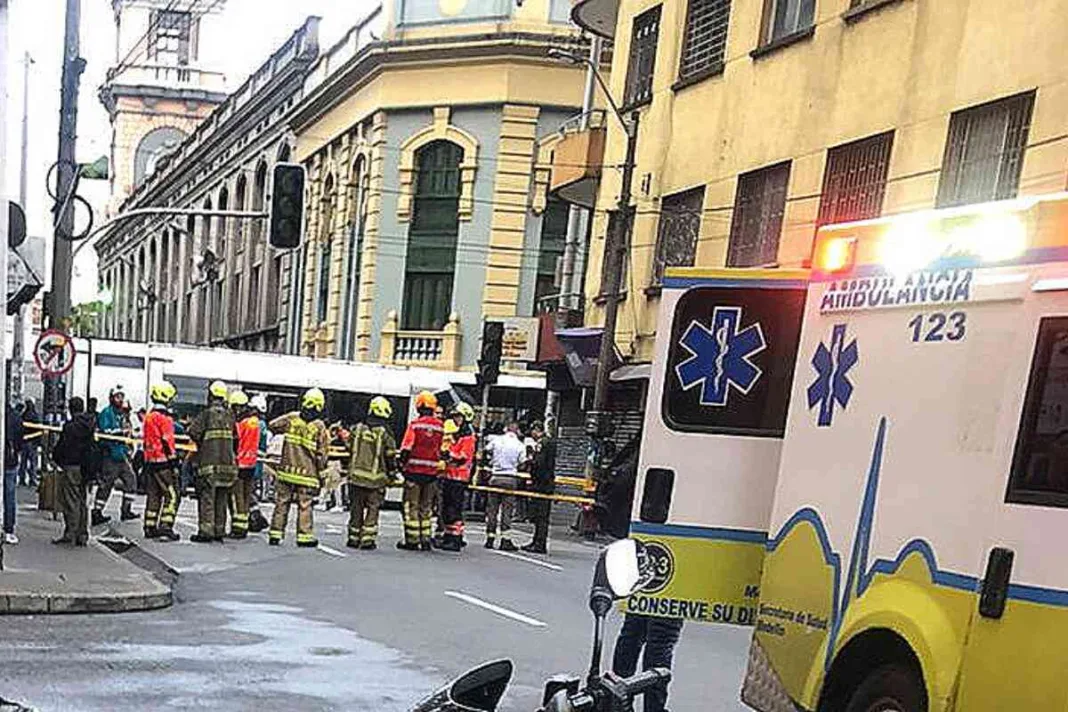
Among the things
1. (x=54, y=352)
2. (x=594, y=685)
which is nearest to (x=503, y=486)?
(x=54, y=352)

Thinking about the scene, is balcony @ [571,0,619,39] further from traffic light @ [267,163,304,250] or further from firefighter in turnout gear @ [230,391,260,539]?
firefighter in turnout gear @ [230,391,260,539]

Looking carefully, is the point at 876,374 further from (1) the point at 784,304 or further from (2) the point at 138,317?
(2) the point at 138,317

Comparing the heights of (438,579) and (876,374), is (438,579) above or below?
below

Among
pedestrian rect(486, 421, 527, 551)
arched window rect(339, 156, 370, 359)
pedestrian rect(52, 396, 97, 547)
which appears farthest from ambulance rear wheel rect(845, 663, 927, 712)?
arched window rect(339, 156, 370, 359)

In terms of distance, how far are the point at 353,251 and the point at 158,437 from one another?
24129mm

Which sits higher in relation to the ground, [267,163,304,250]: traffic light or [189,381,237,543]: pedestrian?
[267,163,304,250]: traffic light

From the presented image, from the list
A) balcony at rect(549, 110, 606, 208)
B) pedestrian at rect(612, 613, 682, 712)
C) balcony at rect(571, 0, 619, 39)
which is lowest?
pedestrian at rect(612, 613, 682, 712)

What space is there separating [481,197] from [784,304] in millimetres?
30344

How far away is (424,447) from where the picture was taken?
17.0m

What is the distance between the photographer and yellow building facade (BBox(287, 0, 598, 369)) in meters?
35.7

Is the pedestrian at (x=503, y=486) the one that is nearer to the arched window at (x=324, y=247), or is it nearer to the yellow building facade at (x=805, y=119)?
the yellow building facade at (x=805, y=119)

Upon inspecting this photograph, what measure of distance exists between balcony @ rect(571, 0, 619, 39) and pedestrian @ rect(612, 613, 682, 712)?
20.7 m

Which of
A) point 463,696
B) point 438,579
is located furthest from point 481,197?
point 463,696

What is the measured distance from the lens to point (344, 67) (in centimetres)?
3925
